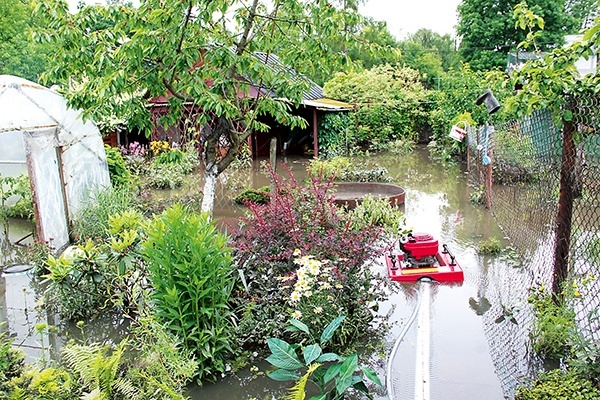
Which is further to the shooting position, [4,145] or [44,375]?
[4,145]

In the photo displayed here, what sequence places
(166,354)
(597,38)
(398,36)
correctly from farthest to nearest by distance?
(398,36) → (166,354) → (597,38)

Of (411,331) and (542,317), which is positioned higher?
(542,317)

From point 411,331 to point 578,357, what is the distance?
170 centimetres

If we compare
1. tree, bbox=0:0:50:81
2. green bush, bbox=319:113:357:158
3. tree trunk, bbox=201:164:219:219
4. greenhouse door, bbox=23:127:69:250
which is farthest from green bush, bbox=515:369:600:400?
tree, bbox=0:0:50:81

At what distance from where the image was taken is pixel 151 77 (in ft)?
18.3

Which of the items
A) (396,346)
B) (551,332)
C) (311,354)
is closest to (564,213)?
(551,332)

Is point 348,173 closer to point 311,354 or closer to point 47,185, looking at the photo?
point 47,185

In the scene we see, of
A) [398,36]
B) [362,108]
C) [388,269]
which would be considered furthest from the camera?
[398,36]

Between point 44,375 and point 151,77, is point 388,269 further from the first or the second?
point 44,375

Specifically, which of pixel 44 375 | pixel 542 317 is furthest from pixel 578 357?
pixel 44 375

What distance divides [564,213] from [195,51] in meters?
3.95

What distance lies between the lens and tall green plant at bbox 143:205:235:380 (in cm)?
405

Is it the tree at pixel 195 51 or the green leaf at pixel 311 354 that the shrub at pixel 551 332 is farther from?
the tree at pixel 195 51

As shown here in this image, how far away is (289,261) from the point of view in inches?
185
